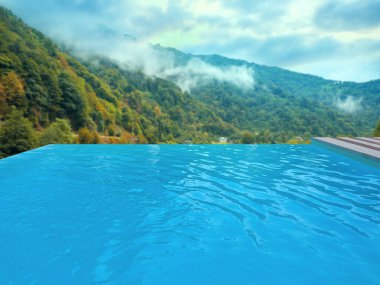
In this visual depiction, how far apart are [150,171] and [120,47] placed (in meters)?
111

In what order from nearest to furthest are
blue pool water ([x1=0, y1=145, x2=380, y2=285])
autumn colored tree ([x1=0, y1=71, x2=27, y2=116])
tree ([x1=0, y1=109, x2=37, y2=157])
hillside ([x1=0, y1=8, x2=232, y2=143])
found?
blue pool water ([x1=0, y1=145, x2=380, y2=285])
tree ([x1=0, y1=109, x2=37, y2=157])
autumn colored tree ([x1=0, y1=71, x2=27, y2=116])
hillside ([x1=0, y1=8, x2=232, y2=143])

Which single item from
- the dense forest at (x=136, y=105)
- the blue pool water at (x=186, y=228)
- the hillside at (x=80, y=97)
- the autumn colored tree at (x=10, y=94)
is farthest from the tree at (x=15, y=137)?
the autumn colored tree at (x=10, y=94)

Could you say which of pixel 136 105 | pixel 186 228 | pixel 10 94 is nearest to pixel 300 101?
pixel 136 105

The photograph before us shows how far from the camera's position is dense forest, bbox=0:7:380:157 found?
934 inches

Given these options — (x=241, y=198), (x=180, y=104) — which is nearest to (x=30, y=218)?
(x=241, y=198)

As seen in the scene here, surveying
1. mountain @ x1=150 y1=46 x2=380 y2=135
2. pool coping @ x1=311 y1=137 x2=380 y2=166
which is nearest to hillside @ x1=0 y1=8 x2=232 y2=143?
mountain @ x1=150 y1=46 x2=380 y2=135

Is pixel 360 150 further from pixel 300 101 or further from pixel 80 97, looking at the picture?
pixel 300 101

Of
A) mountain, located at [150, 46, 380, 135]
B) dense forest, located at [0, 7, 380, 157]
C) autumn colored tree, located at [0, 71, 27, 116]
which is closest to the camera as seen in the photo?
autumn colored tree, located at [0, 71, 27, 116]

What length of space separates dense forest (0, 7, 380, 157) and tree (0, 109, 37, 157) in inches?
1.4

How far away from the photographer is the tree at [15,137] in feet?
36.3

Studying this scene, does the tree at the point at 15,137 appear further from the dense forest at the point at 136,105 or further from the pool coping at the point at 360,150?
the pool coping at the point at 360,150

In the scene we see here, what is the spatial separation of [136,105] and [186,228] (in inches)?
2300

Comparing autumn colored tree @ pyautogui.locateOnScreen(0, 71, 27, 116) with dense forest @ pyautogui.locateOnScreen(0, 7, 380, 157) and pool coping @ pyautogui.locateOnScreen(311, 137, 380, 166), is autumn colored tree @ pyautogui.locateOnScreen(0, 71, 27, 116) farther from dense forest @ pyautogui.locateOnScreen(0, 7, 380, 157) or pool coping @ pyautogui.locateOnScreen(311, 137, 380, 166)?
pool coping @ pyautogui.locateOnScreen(311, 137, 380, 166)

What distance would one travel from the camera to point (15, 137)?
11258 mm
